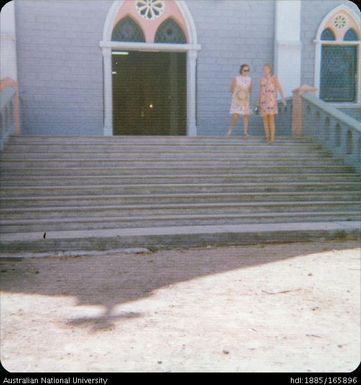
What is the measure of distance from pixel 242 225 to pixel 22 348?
188 inches

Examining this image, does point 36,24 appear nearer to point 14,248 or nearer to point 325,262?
point 14,248

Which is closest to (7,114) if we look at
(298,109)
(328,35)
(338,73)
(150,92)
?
(150,92)

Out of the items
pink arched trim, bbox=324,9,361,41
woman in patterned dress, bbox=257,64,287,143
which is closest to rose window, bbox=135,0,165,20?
woman in patterned dress, bbox=257,64,287,143

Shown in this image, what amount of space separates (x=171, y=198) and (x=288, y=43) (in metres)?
7.73

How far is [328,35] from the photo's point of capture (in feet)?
46.8

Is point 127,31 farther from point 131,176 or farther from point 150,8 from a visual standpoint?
point 131,176

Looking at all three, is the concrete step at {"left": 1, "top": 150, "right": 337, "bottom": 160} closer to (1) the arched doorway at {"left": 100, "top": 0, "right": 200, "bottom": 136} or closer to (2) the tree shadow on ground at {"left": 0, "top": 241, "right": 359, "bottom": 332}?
(1) the arched doorway at {"left": 100, "top": 0, "right": 200, "bottom": 136}

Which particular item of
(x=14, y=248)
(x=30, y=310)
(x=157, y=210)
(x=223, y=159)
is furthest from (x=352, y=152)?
(x=30, y=310)

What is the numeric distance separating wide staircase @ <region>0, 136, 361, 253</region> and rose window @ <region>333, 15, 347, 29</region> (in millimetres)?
5189

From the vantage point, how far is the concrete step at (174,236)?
6441mm

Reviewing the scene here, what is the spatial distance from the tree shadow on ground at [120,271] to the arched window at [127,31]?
341 inches

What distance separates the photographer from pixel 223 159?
9.97 m

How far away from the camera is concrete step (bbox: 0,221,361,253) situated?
644cm

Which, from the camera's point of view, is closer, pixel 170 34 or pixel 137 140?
pixel 137 140
